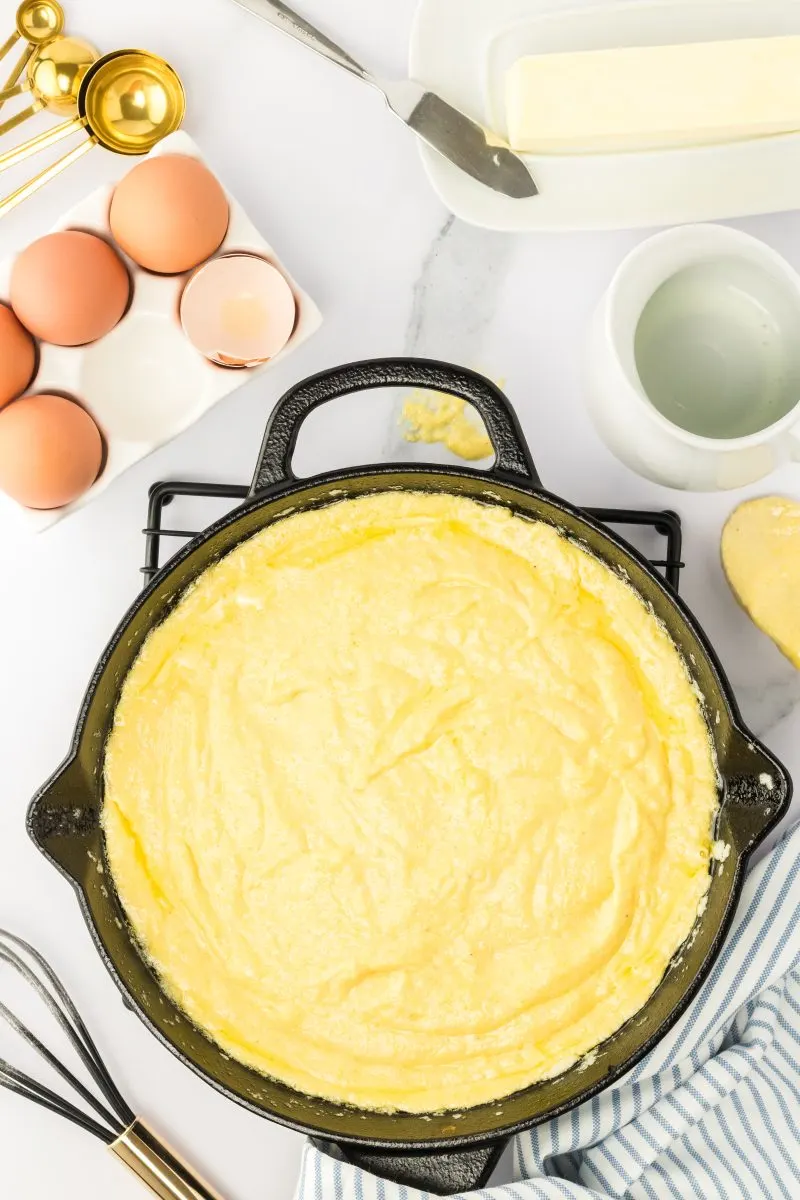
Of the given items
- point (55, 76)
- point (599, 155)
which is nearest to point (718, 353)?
point (599, 155)

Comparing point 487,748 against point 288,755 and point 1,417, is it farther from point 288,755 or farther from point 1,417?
point 1,417

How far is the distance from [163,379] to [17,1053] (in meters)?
0.96

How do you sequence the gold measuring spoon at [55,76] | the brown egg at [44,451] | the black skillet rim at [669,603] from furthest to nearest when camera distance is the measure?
the gold measuring spoon at [55,76] → the brown egg at [44,451] → the black skillet rim at [669,603]

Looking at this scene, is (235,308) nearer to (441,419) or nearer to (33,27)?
(441,419)

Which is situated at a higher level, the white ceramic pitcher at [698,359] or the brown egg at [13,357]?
the brown egg at [13,357]

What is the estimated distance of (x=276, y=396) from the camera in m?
1.51

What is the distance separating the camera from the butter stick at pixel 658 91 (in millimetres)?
1377

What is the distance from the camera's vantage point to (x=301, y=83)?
1.50 metres

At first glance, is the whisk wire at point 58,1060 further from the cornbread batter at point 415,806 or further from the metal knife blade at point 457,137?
the metal knife blade at point 457,137

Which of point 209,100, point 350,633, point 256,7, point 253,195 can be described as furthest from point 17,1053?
point 256,7

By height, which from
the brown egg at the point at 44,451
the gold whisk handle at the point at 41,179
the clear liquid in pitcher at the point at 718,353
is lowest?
the clear liquid in pitcher at the point at 718,353

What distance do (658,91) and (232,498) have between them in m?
0.77

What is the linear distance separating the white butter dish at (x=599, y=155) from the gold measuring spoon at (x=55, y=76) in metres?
0.45

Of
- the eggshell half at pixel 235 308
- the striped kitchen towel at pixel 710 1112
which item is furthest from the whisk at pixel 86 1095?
the eggshell half at pixel 235 308
